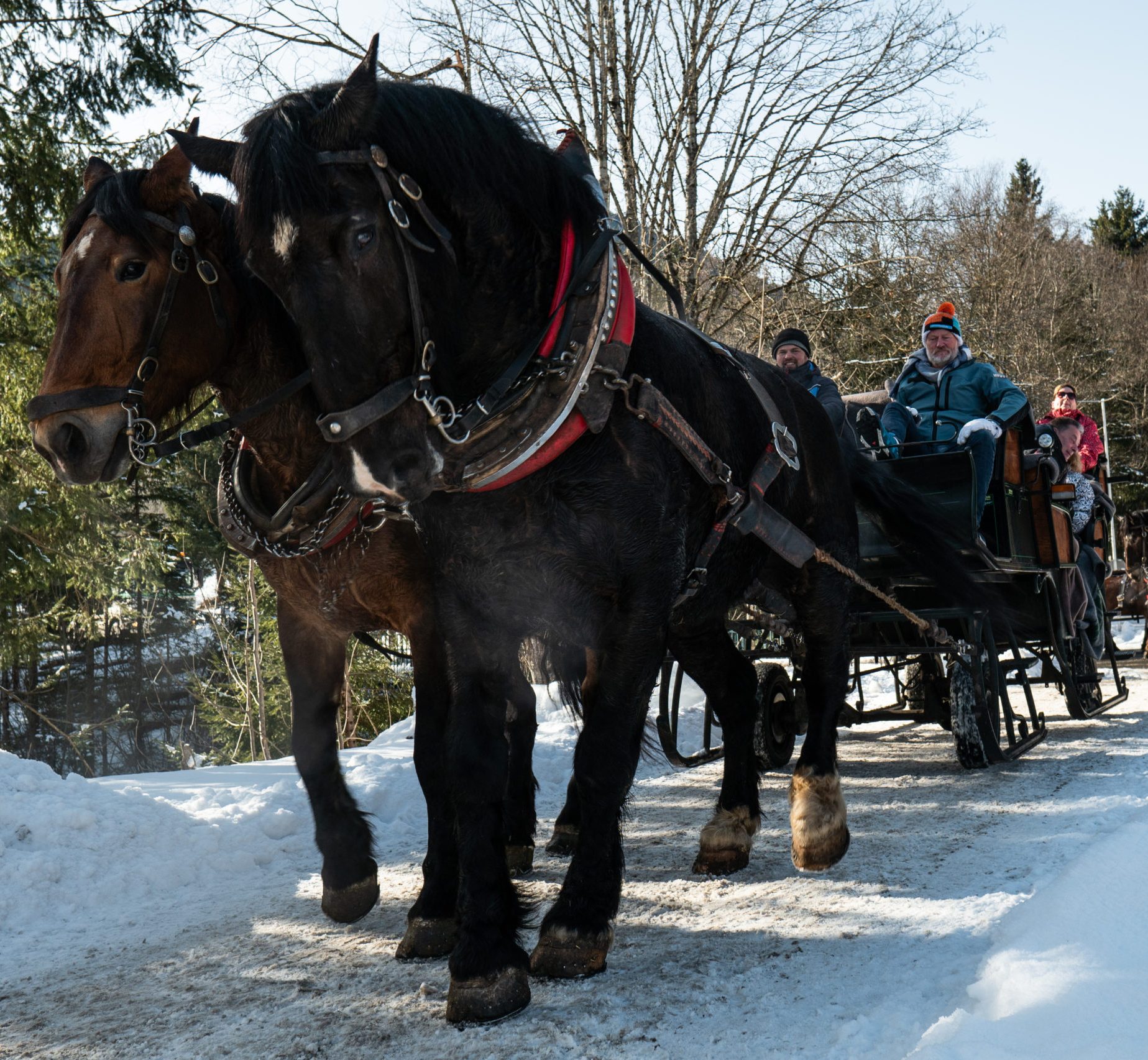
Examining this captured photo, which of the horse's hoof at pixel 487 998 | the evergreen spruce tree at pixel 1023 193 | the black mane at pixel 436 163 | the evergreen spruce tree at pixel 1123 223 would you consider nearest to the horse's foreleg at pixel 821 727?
the horse's hoof at pixel 487 998

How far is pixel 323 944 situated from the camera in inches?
132

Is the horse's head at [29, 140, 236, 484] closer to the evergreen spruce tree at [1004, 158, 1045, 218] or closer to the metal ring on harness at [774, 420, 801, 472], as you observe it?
the metal ring on harness at [774, 420, 801, 472]

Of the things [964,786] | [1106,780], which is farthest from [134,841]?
[1106,780]

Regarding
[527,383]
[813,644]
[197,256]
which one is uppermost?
[197,256]

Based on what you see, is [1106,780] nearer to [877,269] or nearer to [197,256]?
[197,256]

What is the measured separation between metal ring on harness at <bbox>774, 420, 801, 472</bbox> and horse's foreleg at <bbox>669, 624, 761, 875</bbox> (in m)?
0.70

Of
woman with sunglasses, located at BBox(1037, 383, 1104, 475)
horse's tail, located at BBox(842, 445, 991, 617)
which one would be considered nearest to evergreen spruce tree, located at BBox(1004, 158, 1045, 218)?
woman with sunglasses, located at BBox(1037, 383, 1104, 475)

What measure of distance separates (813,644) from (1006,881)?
1125 millimetres

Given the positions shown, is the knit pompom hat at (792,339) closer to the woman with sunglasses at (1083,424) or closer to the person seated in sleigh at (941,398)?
the person seated in sleigh at (941,398)

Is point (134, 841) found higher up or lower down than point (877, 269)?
lower down

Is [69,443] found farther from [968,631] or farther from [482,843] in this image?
[968,631]

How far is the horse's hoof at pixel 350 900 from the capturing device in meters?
3.52

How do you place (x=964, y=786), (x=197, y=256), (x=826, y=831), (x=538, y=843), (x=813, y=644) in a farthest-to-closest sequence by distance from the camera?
(x=964, y=786) < (x=538, y=843) < (x=813, y=644) < (x=826, y=831) < (x=197, y=256)

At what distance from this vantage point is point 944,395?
6.59m
